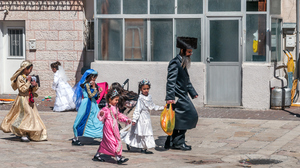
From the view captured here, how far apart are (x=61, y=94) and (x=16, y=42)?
469cm

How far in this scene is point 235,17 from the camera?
50.1 feet

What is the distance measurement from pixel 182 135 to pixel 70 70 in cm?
907

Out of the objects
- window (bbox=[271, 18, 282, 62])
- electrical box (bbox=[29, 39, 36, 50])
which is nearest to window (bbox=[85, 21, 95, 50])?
electrical box (bbox=[29, 39, 36, 50])

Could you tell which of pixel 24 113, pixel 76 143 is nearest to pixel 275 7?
pixel 76 143

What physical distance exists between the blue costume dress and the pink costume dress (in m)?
1.33

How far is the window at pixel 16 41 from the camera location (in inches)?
740

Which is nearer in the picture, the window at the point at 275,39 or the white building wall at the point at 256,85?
the white building wall at the point at 256,85

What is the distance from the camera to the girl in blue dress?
396 inches

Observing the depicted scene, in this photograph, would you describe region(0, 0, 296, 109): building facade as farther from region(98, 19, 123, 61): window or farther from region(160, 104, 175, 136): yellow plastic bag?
region(160, 104, 175, 136): yellow plastic bag

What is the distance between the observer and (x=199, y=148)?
32.8 feet

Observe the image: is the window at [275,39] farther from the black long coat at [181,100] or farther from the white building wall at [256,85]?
the black long coat at [181,100]

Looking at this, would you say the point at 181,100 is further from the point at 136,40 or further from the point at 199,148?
the point at 136,40

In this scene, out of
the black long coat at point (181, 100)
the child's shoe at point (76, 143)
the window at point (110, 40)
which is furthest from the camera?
the window at point (110, 40)

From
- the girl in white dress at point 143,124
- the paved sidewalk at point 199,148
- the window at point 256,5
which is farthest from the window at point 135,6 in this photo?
the girl in white dress at point 143,124
